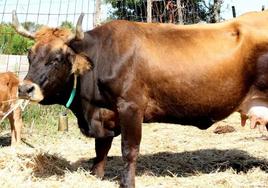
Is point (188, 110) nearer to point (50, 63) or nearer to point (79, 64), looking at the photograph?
point (79, 64)

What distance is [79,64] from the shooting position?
5.57m

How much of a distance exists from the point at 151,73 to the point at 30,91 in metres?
1.34

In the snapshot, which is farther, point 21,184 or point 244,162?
point 244,162

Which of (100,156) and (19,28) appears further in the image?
(100,156)

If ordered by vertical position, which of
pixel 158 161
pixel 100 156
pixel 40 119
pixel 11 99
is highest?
pixel 11 99

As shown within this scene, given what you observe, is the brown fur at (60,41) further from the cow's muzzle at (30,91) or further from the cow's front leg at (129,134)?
the cow's front leg at (129,134)

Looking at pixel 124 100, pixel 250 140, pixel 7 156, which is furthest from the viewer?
pixel 250 140

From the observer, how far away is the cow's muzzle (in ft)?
17.2

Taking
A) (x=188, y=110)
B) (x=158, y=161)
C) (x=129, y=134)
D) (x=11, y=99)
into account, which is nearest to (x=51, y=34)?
(x=129, y=134)

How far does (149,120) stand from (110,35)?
109cm

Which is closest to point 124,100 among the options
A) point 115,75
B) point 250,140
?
point 115,75

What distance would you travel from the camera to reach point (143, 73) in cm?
550

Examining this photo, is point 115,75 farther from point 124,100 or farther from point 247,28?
point 247,28

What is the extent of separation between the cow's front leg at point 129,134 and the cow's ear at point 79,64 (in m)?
0.60
